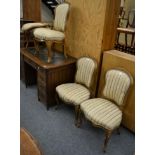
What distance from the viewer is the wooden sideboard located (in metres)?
2.38

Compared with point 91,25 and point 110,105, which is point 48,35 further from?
point 110,105

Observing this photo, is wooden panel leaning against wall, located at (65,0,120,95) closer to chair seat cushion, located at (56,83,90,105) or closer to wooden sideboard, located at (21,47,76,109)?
wooden sideboard, located at (21,47,76,109)

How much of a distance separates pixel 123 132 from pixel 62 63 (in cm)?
122

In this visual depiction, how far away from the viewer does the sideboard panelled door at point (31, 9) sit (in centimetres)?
431

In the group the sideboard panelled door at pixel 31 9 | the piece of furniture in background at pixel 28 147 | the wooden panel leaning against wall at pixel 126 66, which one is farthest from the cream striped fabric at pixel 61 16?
the sideboard panelled door at pixel 31 9

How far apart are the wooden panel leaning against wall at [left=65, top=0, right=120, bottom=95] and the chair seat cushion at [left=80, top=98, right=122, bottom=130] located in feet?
2.00

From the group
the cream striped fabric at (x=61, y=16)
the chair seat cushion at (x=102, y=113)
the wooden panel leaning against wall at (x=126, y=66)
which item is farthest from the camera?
the cream striped fabric at (x=61, y=16)

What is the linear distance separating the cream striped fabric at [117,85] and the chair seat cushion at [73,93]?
11.2 inches

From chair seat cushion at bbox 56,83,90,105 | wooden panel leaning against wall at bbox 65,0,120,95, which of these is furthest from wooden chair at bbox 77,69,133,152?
wooden panel leaning against wall at bbox 65,0,120,95

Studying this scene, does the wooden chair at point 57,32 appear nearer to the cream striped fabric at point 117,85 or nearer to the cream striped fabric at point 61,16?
the cream striped fabric at point 61,16
